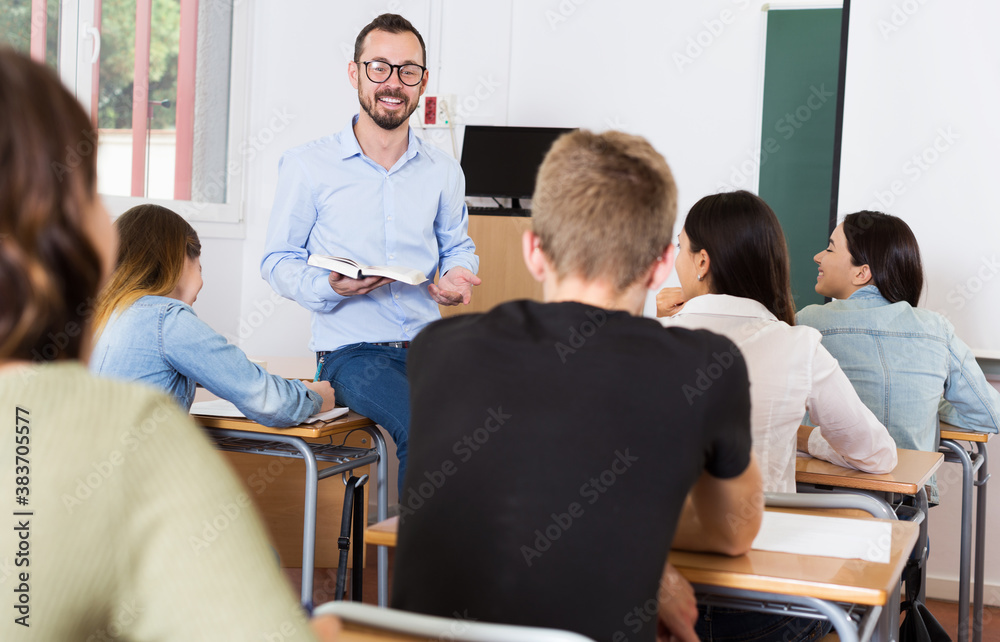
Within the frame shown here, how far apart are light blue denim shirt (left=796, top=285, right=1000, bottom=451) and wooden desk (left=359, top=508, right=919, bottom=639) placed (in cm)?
156

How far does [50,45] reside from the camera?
12.2 ft

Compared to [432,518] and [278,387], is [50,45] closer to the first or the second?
[278,387]

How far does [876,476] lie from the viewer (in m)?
1.92

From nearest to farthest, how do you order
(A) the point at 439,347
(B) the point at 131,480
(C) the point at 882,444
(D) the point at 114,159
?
(B) the point at 131,480, (A) the point at 439,347, (C) the point at 882,444, (D) the point at 114,159

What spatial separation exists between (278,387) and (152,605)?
5.65 ft

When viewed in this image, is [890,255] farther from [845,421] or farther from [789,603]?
[789,603]

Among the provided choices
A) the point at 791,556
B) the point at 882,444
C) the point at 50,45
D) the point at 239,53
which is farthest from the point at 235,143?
the point at 791,556

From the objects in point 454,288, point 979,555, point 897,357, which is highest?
point 454,288

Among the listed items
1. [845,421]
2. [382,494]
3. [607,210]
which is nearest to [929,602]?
[845,421]

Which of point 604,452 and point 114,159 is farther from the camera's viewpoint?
point 114,159

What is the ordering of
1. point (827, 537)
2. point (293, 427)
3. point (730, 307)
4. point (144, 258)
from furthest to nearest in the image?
point (293, 427) < point (144, 258) < point (730, 307) < point (827, 537)

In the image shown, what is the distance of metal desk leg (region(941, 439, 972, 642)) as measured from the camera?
2.78 metres

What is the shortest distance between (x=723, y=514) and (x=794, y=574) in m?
0.12

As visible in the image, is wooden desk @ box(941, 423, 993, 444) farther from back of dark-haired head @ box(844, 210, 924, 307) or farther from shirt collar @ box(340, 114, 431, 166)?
shirt collar @ box(340, 114, 431, 166)
